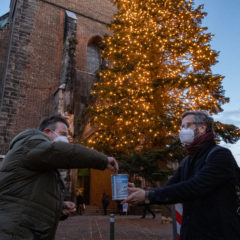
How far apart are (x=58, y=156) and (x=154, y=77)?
29.5ft

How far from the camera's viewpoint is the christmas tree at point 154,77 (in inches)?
379

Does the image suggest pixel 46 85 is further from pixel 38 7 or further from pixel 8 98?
pixel 38 7

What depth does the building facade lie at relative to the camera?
49.1ft

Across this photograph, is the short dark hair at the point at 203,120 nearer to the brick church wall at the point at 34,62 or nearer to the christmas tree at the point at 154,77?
the christmas tree at the point at 154,77

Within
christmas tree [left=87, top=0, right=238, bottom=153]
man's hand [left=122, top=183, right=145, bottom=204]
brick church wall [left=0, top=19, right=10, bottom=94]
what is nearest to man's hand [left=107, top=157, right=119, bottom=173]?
man's hand [left=122, top=183, right=145, bottom=204]

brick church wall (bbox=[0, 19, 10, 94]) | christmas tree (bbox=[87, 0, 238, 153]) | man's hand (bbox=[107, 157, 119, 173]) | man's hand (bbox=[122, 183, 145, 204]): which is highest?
brick church wall (bbox=[0, 19, 10, 94])

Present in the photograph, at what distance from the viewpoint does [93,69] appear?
20438mm

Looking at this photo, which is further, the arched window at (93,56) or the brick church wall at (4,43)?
the arched window at (93,56)

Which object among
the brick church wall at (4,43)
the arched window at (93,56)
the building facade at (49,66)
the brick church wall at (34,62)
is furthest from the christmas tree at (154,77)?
the brick church wall at (4,43)

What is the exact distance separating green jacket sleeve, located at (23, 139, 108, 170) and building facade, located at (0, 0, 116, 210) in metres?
12.0

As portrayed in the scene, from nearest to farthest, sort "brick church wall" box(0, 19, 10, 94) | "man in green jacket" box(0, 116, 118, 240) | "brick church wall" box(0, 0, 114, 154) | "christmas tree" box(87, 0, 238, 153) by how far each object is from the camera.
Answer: "man in green jacket" box(0, 116, 118, 240) < "christmas tree" box(87, 0, 238, 153) < "brick church wall" box(0, 0, 114, 154) < "brick church wall" box(0, 19, 10, 94)

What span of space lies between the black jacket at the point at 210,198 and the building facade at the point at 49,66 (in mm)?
12129

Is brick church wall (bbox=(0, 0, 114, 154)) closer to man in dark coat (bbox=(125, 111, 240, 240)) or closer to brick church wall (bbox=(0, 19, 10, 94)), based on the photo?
brick church wall (bbox=(0, 19, 10, 94))

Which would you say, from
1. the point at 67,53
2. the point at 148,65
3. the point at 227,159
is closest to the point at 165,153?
the point at 148,65
